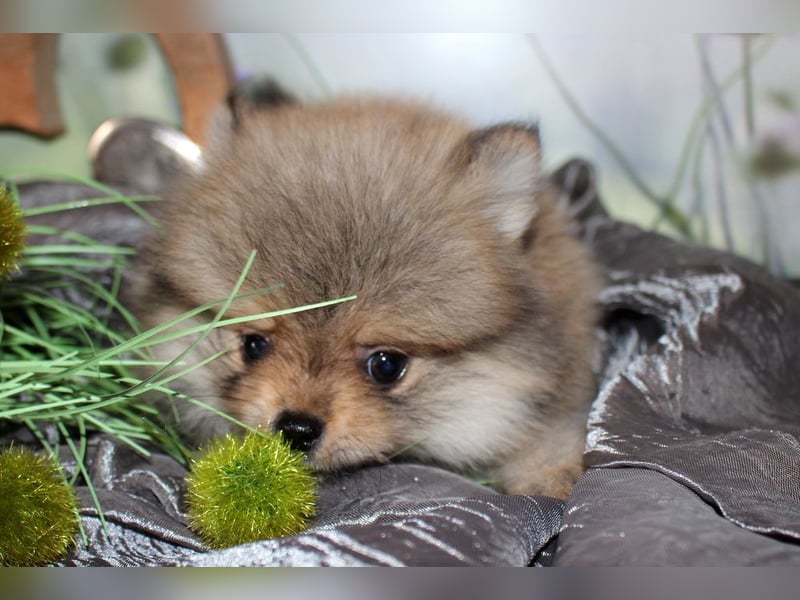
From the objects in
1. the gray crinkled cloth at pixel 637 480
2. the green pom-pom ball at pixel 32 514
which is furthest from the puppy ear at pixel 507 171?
the green pom-pom ball at pixel 32 514

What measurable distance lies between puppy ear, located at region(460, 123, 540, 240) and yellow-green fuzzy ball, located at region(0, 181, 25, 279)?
1181 millimetres

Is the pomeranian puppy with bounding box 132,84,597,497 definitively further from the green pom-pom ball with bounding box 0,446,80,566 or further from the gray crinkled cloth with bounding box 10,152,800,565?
the green pom-pom ball with bounding box 0,446,80,566

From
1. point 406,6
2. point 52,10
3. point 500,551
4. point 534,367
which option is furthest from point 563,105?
point 500,551

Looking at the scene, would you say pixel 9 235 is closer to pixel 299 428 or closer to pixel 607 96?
pixel 299 428

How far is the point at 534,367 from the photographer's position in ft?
7.31

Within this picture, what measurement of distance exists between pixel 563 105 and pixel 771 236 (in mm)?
1317

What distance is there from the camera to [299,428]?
1921mm

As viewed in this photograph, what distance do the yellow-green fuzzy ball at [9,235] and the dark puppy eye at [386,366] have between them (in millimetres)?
906

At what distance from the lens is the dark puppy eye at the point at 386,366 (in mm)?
2074

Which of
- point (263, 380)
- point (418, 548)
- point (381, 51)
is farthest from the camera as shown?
point (381, 51)

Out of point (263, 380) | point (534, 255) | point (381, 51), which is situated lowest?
point (263, 380)

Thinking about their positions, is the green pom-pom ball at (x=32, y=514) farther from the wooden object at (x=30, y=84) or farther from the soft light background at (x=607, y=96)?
the soft light background at (x=607, y=96)

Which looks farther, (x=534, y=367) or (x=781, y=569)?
(x=534, y=367)

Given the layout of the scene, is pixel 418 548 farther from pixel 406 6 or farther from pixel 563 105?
pixel 563 105
